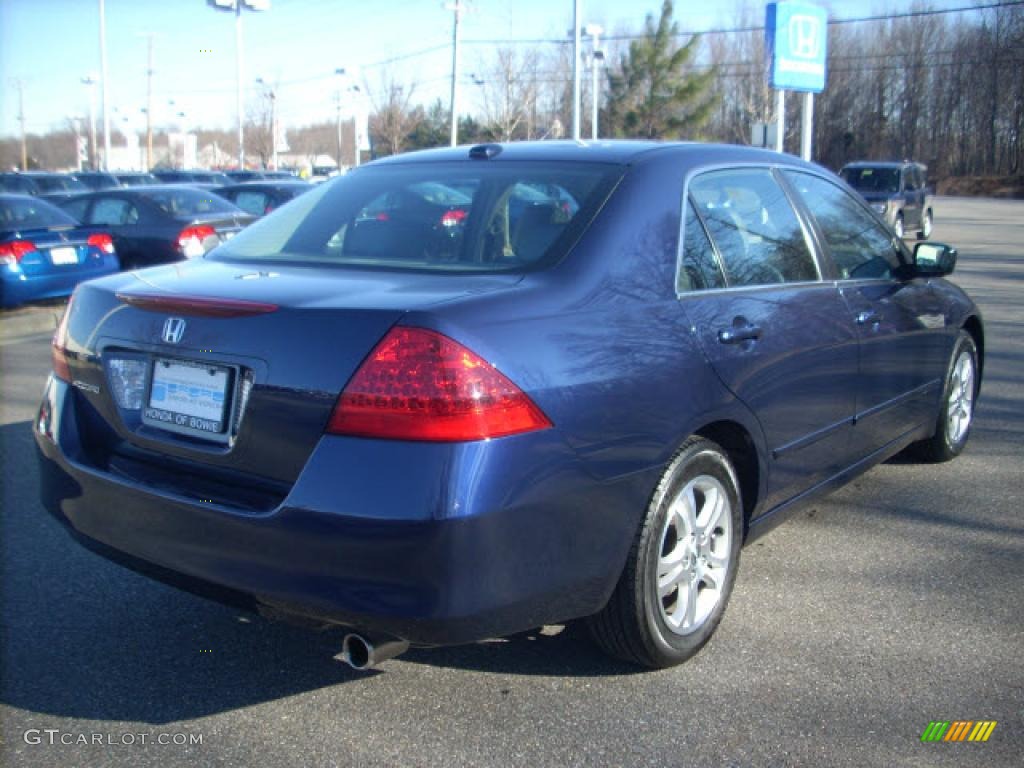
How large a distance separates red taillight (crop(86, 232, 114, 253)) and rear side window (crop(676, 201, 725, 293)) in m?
10.1

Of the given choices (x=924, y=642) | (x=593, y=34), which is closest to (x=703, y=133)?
(x=593, y=34)

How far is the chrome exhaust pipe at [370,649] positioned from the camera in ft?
8.43

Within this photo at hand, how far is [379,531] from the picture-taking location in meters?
2.42

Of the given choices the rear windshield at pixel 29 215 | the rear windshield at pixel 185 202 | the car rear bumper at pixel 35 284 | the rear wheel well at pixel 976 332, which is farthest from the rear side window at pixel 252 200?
the rear wheel well at pixel 976 332

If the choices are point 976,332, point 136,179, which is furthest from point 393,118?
point 976,332

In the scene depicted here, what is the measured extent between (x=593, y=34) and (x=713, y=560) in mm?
35589

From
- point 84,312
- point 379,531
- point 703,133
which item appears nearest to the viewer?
point 379,531

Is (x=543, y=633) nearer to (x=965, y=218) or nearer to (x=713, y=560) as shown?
(x=713, y=560)

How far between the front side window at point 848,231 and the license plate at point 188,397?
8.28 ft

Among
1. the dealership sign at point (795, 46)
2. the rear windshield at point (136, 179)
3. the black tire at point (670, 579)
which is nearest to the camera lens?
the black tire at point (670, 579)

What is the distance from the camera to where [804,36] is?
21234 mm

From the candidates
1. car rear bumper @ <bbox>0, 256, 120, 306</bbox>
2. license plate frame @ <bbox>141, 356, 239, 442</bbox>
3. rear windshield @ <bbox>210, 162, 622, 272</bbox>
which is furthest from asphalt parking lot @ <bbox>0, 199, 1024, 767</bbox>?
car rear bumper @ <bbox>0, 256, 120, 306</bbox>

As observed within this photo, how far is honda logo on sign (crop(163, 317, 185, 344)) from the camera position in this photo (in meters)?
2.78

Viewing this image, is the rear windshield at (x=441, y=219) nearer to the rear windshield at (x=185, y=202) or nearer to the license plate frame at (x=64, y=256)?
the license plate frame at (x=64, y=256)
